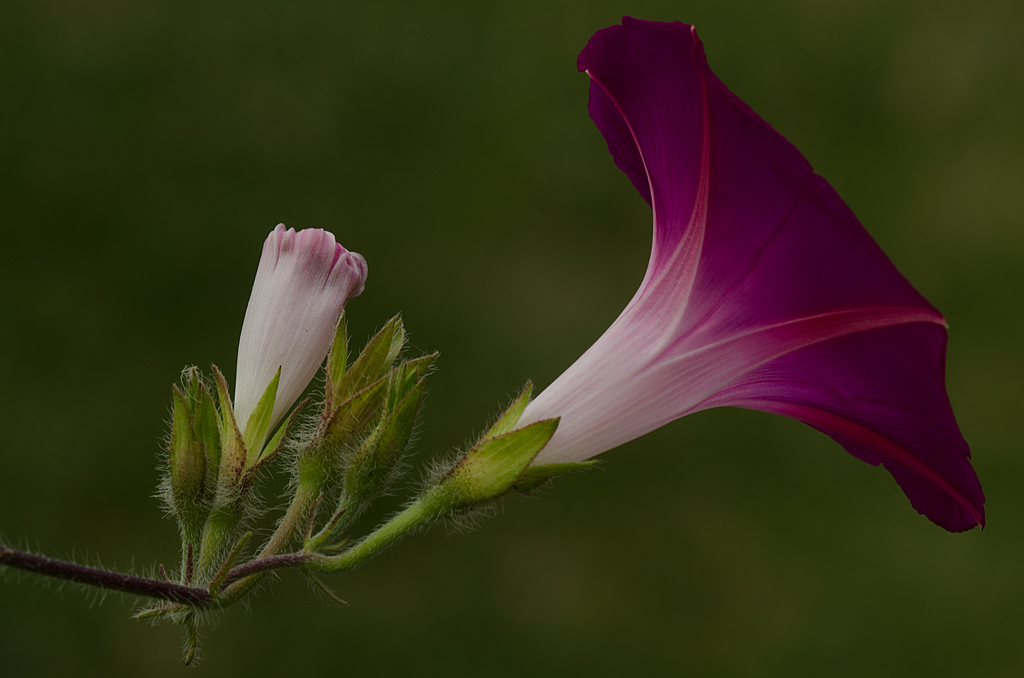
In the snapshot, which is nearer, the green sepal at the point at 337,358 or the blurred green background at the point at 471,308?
the green sepal at the point at 337,358

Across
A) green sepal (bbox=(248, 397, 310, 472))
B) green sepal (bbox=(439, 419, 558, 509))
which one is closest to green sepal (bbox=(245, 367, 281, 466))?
green sepal (bbox=(248, 397, 310, 472))

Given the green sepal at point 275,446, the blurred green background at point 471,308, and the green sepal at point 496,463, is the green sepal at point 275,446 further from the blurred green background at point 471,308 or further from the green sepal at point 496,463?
the blurred green background at point 471,308

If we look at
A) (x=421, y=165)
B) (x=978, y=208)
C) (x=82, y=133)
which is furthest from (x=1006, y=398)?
(x=82, y=133)

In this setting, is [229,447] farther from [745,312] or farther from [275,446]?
[745,312]

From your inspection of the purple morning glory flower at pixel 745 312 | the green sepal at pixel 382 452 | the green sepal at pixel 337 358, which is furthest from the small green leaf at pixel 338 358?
the purple morning glory flower at pixel 745 312

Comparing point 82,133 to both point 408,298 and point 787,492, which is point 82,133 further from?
point 787,492
